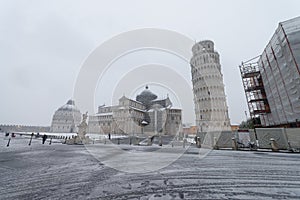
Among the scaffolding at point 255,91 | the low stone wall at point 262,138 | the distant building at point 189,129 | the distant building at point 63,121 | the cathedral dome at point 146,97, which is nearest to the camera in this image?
the low stone wall at point 262,138

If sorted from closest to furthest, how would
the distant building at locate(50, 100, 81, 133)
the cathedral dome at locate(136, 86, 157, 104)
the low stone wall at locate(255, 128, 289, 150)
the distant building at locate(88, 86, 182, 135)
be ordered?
1. the low stone wall at locate(255, 128, 289, 150)
2. the distant building at locate(88, 86, 182, 135)
3. the cathedral dome at locate(136, 86, 157, 104)
4. the distant building at locate(50, 100, 81, 133)

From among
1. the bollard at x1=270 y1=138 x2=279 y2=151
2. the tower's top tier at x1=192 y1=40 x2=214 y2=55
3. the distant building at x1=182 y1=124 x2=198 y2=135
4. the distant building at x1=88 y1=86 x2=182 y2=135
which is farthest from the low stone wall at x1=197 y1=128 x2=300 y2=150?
the distant building at x1=182 y1=124 x2=198 y2=135

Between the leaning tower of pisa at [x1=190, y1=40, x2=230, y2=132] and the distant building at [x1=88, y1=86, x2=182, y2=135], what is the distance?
19965 millimetres

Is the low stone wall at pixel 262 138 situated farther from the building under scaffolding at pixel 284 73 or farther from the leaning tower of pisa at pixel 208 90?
the leaning tower of pisa at pixel 208 90

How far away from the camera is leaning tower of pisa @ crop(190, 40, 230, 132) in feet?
161

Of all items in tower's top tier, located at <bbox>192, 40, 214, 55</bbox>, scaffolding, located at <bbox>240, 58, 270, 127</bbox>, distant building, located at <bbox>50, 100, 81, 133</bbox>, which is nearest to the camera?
scaffolding, located at <bbox>240, 58, 270, 127</bbox>

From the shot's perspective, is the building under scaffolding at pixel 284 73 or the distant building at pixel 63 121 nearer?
the building under scaffolding at pixel 284 73

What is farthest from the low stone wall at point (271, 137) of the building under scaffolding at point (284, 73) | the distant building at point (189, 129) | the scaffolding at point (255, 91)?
the distant building at point (189, 129)

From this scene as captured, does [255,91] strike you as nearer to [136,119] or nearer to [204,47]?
[204,47]

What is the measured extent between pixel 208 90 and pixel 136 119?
33479 millimetres

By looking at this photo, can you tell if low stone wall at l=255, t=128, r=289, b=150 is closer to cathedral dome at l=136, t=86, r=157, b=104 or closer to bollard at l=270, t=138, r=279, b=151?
bollard at l=270, t=138, r=279, b=151

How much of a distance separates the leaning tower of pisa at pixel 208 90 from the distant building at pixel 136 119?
19965mm

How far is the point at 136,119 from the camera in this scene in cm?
6638

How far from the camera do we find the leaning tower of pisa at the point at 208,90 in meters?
49.1
